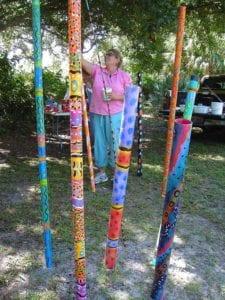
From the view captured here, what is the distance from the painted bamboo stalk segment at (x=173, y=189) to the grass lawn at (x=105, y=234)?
1.69ft

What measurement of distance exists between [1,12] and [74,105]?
7.88m

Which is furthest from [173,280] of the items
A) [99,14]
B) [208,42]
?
[208,42]

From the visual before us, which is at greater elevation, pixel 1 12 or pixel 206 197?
pixel 1 12

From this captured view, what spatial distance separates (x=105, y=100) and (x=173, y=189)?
2691 millimetres

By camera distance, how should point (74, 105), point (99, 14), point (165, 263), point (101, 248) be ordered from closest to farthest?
1. point (74, 105)
2. point (165, 263)
3. point (101, 248)
4. point (99, 14)

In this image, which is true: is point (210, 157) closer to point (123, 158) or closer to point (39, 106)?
point (39, 106)

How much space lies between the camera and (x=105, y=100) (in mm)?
4660

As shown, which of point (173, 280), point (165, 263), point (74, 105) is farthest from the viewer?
point (173, 280)

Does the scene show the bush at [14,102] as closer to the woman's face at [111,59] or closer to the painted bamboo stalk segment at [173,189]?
the woman's face at [111,59]

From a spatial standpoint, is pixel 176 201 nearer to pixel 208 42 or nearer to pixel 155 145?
pixel 155 145

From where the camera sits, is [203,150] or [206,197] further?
[203,150]

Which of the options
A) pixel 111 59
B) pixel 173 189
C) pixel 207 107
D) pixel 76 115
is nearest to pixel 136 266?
pixel 173 189

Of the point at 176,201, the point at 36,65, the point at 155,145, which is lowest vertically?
the point at 155,145

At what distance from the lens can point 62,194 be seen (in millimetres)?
4711
